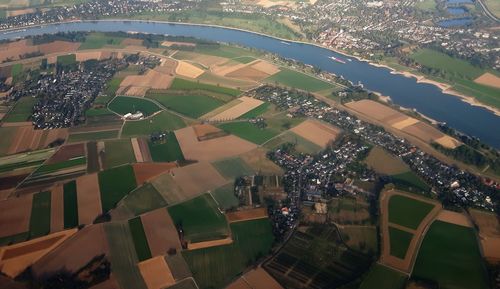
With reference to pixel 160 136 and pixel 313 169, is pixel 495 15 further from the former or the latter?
pixel 160 136

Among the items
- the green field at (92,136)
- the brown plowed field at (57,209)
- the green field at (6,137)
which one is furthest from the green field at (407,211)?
the green field at (6,137)

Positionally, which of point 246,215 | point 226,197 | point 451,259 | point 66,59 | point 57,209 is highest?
point 66,59

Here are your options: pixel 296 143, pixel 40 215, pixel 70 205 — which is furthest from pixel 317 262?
pixel 40 215

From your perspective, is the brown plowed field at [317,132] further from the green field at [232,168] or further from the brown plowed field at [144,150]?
the brown plowed field at [144,150]

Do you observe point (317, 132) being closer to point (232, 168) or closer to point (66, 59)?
point (232, 168)

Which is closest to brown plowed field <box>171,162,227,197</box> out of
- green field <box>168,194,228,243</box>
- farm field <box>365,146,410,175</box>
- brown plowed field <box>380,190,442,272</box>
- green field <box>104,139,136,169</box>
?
green field <box>168,194,228,243</box>

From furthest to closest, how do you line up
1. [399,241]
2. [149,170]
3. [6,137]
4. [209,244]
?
1. [6,137]
2. [149,170]
3. [399,241]
4. [209,244]

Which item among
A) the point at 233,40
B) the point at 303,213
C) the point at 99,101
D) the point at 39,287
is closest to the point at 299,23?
the point at 233,40
